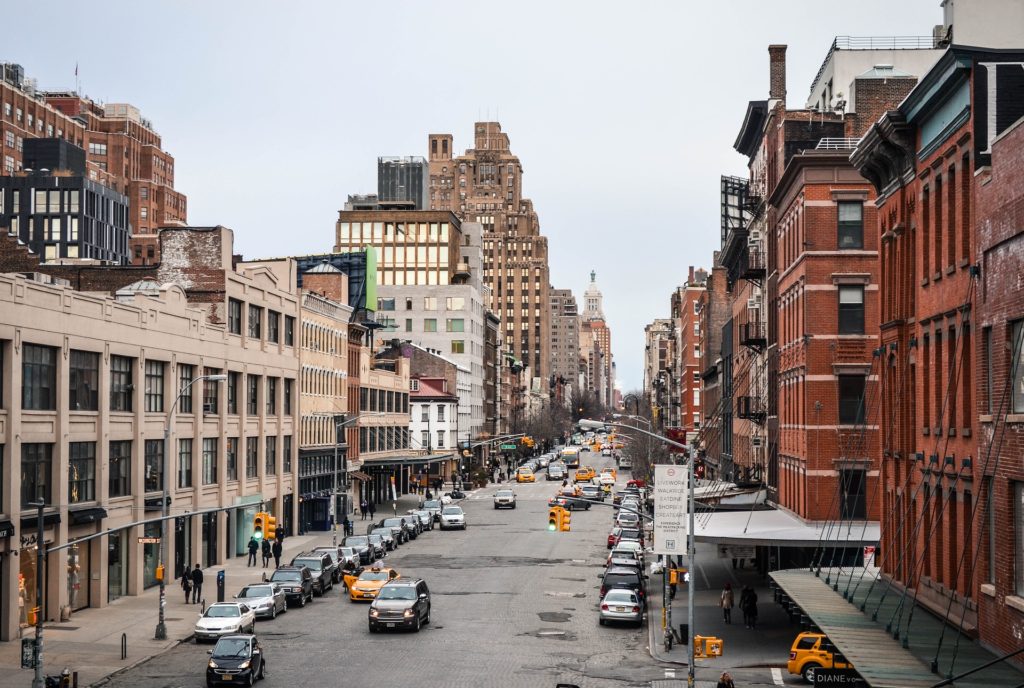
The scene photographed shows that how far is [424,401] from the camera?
14412 cm

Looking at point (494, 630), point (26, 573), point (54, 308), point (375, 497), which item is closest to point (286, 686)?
point (494, 630)

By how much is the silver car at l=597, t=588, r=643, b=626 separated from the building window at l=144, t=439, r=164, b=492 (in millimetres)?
21818

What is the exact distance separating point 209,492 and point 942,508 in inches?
1747

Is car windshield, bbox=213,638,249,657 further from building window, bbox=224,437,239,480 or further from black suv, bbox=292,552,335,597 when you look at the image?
building window, bbox=224,437,239,480

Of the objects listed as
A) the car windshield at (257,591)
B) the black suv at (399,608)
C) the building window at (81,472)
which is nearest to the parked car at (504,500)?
the building window at (81,472)

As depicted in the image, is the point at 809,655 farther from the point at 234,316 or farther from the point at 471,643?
the point at 234,316

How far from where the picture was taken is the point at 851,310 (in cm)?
5059

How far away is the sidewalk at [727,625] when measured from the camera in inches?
1594

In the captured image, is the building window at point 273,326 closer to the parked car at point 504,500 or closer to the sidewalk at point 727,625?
the sidewalk at point 727,625

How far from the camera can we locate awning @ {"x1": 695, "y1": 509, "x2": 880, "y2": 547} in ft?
152

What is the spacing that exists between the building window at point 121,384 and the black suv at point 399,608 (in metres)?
15.6

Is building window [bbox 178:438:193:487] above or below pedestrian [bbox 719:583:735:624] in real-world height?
above

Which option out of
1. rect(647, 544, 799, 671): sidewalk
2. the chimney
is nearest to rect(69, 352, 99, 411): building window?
rect(647, 544, 799, 671): sidewalk

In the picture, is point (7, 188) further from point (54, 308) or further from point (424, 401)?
point (54, 308)
